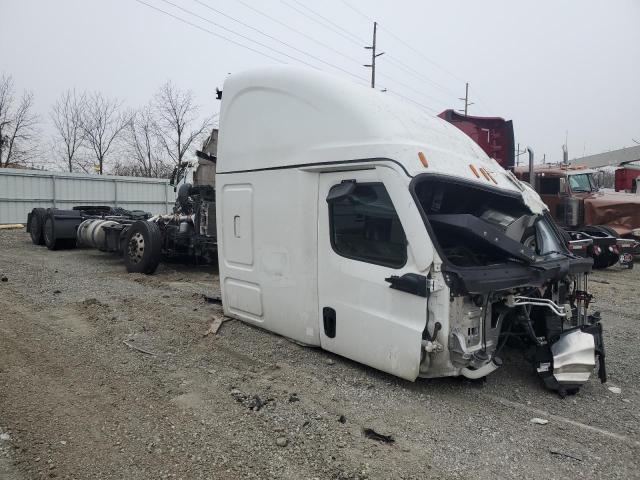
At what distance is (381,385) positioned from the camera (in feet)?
12.7

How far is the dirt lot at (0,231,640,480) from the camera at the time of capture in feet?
9.14

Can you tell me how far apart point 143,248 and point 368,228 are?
Result: 644 centimetres

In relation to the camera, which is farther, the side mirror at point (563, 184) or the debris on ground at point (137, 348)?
the side mirror at point (563, 184)

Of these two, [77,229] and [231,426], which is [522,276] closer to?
[231,426]

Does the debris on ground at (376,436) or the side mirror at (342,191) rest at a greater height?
Result: the side mirror at (342,191)

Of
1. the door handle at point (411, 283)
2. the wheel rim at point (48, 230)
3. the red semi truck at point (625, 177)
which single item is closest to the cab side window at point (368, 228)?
the door handle at point (411, 283)

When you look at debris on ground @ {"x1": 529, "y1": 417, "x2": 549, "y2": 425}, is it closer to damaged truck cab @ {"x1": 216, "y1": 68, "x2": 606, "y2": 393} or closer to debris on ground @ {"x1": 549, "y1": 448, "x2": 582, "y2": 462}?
debris on ground @ {"x1": 549, "y1": 448, "x2": 582, "y2": 462}

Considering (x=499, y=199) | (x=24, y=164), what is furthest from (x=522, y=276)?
(x=24, y=164)

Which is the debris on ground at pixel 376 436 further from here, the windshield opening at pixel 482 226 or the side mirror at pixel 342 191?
the side mirror at pixel 342 191

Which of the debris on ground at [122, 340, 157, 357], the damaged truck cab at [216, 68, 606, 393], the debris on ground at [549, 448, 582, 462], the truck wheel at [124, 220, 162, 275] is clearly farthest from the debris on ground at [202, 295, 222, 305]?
the debris on ground at [549, 448, 582, 462]

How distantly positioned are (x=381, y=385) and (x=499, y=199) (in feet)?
7.32

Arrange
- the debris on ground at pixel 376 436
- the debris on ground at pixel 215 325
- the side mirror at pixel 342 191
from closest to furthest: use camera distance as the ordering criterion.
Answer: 1. the debris on ground at pixel 376 436
2. the side mirror at pixel 342 191
3. the debris on ground at pixel 215 325

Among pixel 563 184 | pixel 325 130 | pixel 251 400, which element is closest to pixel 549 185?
pixel 563 184

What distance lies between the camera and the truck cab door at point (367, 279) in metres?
3.61
